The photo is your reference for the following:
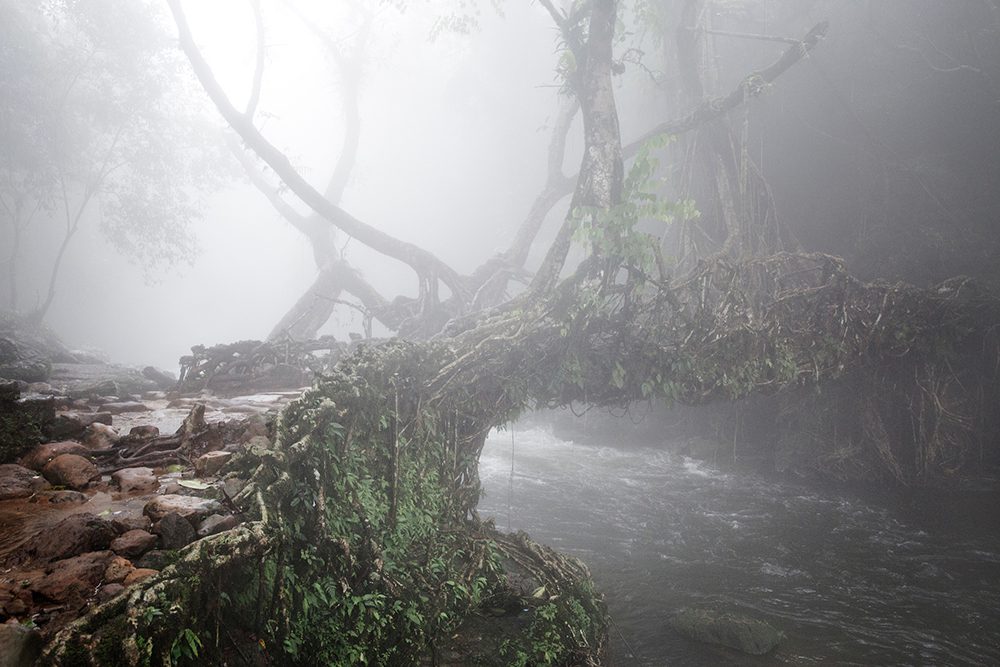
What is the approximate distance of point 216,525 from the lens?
251 cm

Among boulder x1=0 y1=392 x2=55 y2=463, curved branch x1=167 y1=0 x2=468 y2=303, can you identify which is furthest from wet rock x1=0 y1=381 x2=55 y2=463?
curved branch x1=167 y1=0 x2=468 y2=303

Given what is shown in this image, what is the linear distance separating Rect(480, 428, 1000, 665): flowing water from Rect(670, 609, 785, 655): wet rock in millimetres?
98

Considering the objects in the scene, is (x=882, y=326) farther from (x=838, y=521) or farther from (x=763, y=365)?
(x=838, y=521)

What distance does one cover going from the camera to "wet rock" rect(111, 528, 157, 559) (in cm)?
225

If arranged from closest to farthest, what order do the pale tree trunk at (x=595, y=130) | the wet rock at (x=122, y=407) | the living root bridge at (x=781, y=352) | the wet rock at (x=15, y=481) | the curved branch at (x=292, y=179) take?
1. the wet rock at (x=15, y=481)
2. the wet rock at (x=122, y=407)
3. the living root bridge at (x=781, y=352)
4. the pale tree trunk at (x=595, y=130)
5. the curved branch at (x=292, y=179)

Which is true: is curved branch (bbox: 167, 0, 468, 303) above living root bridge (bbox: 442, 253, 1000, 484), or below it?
above

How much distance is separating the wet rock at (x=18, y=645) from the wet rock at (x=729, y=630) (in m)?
5.49

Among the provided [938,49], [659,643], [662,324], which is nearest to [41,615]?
[659,643]

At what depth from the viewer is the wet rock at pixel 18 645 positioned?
62.0 inches

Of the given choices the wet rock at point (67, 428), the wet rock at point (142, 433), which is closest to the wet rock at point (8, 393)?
the wet rock at point (67, 428)

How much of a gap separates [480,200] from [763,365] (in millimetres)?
34534

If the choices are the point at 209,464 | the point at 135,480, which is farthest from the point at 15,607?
the point at 209,464

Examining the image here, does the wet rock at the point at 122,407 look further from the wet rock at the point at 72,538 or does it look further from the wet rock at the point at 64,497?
the wet rock at the point at 72,538

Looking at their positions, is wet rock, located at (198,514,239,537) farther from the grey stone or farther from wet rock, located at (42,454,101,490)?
wet rock, located at (42,454,101,490)
